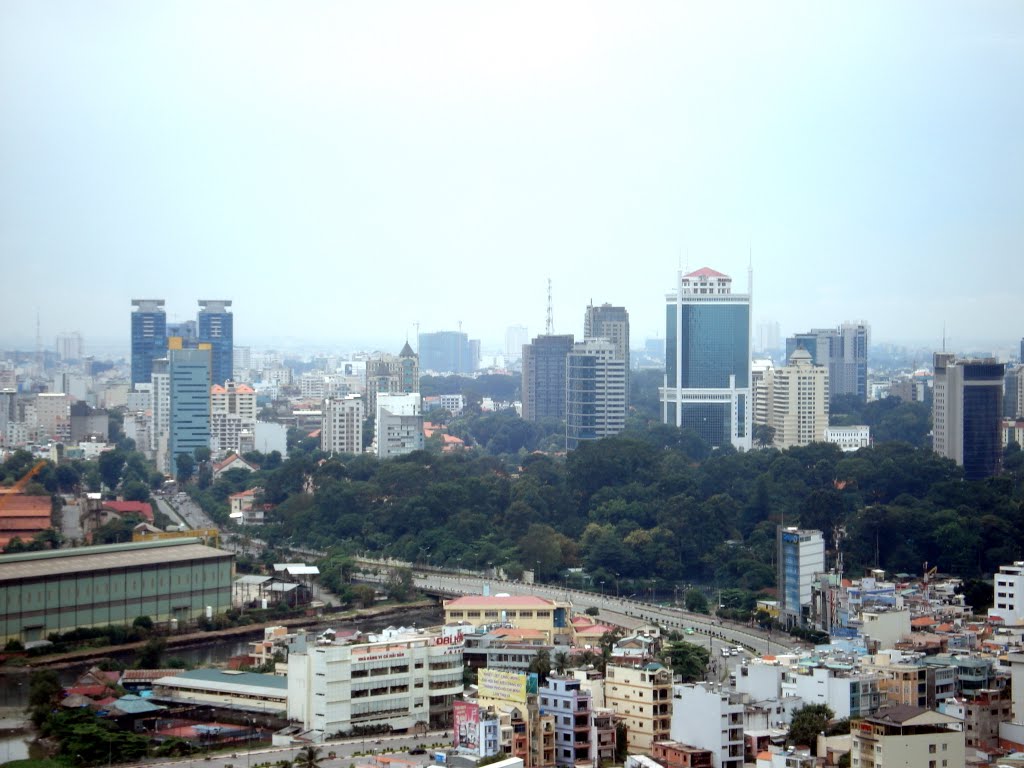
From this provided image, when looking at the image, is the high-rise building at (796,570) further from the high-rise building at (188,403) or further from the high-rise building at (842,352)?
the high-rise building at (842,352)

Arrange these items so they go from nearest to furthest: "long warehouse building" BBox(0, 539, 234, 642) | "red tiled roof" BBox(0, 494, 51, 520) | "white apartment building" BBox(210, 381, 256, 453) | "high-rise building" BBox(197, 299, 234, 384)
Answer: "long warehouse building" BBox(0, 539, 234, 642) < "red tiled roof" BBox(0, 494, 51, 520) < "white apartment building" BBox(210, 381, 256, 453) < "high-rise building" BBox(197, 299, 234, 384)

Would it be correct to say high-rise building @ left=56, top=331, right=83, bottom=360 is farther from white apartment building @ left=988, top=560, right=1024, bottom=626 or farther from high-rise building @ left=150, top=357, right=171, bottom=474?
white apartment building @ left=988, top=560, right=1024, bottom=626

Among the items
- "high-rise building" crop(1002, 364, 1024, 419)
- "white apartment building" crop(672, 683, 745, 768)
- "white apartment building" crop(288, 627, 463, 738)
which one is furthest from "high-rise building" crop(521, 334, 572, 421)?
"white apartment building" crop(672, 683, 745, 768)

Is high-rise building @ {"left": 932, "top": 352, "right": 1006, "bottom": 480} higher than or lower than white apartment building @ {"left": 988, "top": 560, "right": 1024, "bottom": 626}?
higher

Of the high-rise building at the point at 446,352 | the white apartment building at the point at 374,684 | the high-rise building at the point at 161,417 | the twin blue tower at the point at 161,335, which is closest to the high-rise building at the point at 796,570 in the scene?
the white apartment building at the point at 374,684

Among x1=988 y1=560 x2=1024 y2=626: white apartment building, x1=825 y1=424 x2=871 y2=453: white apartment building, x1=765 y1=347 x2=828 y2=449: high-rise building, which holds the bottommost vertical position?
x1=988 y1=560 x2=1024 y2=626: white apartment building
